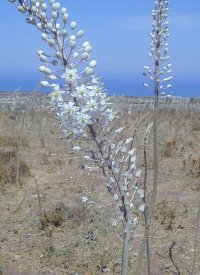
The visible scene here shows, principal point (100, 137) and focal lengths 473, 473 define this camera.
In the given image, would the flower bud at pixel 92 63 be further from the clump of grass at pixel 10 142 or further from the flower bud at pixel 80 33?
the clump of grass at pixel 10 142

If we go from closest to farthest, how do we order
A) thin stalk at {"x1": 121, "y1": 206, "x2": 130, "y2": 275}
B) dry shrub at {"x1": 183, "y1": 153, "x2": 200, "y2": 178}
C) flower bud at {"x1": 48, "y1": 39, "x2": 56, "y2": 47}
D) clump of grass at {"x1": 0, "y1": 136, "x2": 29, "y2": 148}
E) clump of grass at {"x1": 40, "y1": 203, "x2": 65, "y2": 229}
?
flower bud at {"x1": 48, "y1": 39, "x2": 56, "y2": 47}, thin stalk at {"x1": 121, "y1": 206, "x2": 130, "y2": 275}, clump of grass at {"x1": 40, "y1": 203, "x2": 65, "y2": 229}, dry shrub at {"x1": 183, "y1": 153, "x2": 200, "y2": 178}, clump of grass at {"x1": 0, "y1": 136, "x2": 29, "y2": 148}

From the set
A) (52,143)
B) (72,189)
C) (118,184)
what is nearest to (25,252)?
(72,189)

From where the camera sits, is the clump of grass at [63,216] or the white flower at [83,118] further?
the clump of grass at [63,216]

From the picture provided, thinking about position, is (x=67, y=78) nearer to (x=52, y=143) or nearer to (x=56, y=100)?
(x=56, y=100)

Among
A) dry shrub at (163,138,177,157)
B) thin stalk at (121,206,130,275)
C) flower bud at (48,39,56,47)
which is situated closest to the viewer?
flower bud at (48,39,56,47)

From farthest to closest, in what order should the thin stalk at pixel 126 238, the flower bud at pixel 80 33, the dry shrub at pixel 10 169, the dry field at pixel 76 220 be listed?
the dry shrub at pixel 10 169 → the dry field at pixel 76 220 → the thin stalk at pixel 126 238 → the flower bud at pixel 80 33

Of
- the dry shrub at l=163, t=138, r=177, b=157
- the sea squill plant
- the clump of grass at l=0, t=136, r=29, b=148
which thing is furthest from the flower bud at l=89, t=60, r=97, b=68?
the clump of grass at l=0, t=136, r=29, b=148

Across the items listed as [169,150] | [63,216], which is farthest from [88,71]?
[169,150]

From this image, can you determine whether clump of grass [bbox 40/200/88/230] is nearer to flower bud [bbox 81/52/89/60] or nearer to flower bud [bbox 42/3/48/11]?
flower bud [bbox 81/52/89/60]

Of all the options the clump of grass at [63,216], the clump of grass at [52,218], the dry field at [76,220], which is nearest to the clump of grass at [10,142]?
the dry field at [76,220]

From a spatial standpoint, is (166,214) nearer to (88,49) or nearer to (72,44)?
(88,49)

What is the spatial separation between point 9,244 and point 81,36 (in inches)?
193

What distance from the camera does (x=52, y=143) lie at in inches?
601

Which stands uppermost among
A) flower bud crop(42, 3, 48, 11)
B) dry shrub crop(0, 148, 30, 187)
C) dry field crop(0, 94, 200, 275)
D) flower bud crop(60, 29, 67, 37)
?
flower bud crop(42, 3, 48, 11)
